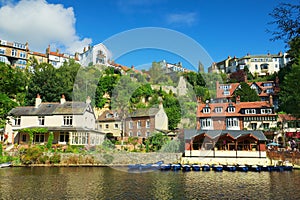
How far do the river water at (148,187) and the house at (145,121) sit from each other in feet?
14.2

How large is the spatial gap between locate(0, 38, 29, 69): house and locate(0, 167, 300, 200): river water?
48.7 meters

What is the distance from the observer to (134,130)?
12.7 m

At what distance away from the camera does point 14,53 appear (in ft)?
210

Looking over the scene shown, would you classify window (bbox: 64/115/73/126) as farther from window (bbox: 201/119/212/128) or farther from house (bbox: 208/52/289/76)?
house (bbox: 208/52/289/76)

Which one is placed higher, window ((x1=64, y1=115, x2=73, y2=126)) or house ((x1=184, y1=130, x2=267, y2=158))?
window ((x1=64, y1=115, x2=73, y2=126))

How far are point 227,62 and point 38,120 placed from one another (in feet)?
235

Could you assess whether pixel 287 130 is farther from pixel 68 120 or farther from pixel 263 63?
pixel 263 63

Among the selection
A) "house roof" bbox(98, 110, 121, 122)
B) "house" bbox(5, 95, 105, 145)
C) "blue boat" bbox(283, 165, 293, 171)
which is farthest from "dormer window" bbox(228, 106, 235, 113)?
"house roof" bbox(98, 110, 121, 122)

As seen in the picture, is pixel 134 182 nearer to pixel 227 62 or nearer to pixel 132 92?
pixel 132 92

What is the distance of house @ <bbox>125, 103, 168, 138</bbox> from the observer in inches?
483

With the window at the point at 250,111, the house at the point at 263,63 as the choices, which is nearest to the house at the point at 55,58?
the window at the point at 250,111

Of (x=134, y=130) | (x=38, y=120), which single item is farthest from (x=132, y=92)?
(x=38, y=120)

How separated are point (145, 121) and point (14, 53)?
204ft

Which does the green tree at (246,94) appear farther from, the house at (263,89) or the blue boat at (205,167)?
the blue boat at (205,167)
